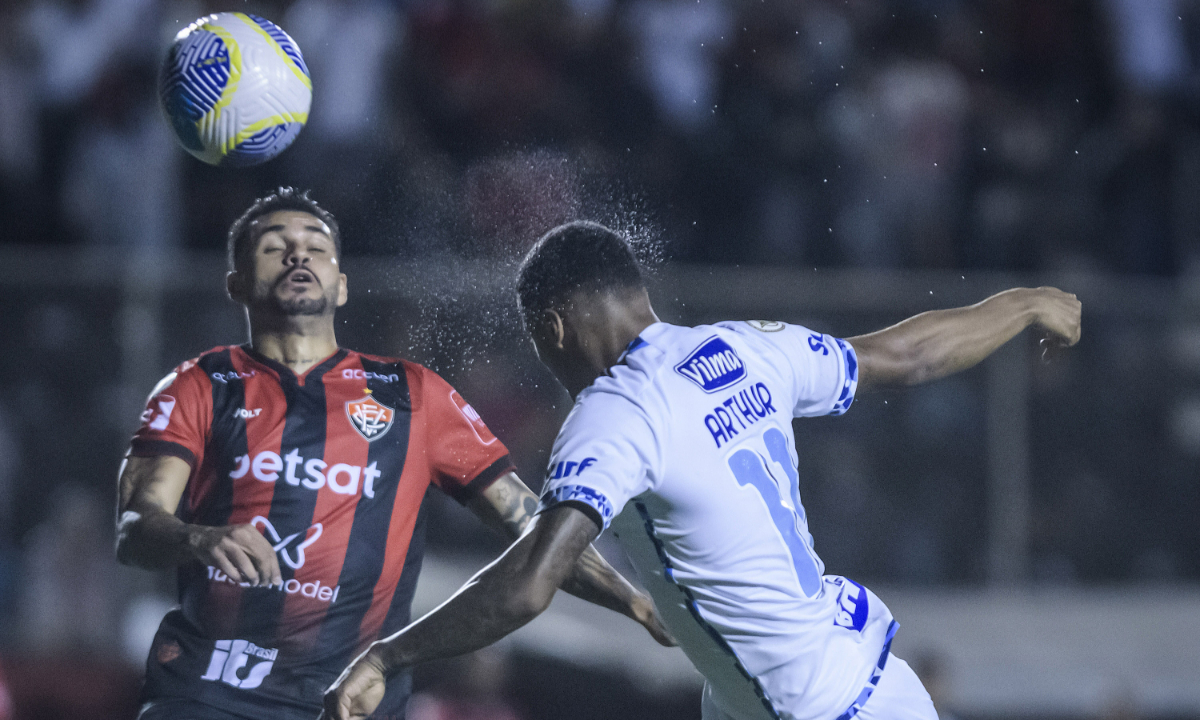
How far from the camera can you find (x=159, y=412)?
4207 millimetres

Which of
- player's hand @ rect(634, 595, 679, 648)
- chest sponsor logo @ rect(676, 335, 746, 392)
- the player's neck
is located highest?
the player's neck

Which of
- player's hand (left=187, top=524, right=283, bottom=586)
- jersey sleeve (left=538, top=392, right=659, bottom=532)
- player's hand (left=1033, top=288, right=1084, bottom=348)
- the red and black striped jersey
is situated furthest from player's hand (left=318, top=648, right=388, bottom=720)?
player's hand (left=1033, top=288, right=1084, bottom=348)

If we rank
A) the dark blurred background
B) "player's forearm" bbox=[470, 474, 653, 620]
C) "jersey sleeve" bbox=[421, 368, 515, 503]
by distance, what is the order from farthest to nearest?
1. the dark blurred background
2. "jersey sleeve" bbox=[421, 368, 515, 503]
3. "player's forearm" bbox=[470, 474, 653, 620]

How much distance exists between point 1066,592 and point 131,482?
252 inches

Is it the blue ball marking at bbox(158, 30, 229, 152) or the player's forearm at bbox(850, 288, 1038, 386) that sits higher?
the blue ball marking at bbox(158, 30, 229, 152)

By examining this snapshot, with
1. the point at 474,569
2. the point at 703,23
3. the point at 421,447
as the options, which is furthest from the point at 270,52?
the point at 703,23

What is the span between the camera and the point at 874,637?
12.0 feet

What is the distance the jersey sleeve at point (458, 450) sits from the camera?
4.50 meters

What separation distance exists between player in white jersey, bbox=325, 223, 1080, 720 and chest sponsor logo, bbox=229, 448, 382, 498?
0.93 meters

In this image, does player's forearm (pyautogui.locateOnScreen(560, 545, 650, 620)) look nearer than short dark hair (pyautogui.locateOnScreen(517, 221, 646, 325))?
No

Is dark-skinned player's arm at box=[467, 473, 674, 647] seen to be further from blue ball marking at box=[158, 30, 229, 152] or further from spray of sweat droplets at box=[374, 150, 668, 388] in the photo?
blue ball marking at box=[158, 30, 229, 152]

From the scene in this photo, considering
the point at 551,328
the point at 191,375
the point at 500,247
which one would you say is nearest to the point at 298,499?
the point at 191,375

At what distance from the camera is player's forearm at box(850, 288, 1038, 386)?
12.9 feet

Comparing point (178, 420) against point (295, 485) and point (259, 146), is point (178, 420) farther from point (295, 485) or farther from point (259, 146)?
point (259, 146)
